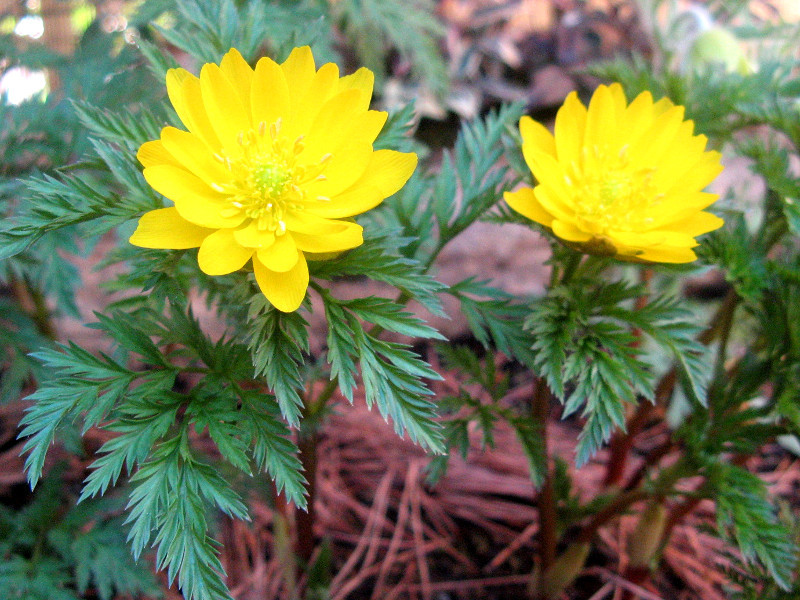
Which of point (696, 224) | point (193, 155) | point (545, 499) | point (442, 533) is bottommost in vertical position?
point (442, 533)

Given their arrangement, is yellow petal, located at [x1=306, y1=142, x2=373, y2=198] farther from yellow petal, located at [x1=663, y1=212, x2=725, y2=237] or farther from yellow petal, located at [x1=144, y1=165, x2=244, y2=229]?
yellow petal, located at [x1=663, y1=212, x2=725, y2=237]

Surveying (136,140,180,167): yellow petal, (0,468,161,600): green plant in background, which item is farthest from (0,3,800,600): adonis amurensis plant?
(0,468,161,600): green plant in background

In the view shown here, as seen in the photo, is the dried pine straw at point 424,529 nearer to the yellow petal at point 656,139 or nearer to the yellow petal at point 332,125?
the yellow petal at point 332,125

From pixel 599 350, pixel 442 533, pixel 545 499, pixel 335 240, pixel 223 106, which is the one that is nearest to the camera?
pixel 335 240

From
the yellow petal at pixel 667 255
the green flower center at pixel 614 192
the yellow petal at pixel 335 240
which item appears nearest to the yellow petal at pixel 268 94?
the yellow petal at pixel 335 240

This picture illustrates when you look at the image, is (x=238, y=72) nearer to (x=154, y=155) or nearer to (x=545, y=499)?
(x=154, y=155)

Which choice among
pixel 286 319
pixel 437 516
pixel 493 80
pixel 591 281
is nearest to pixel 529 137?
pixel 591 281

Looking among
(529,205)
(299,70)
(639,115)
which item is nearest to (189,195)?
(299,70)
